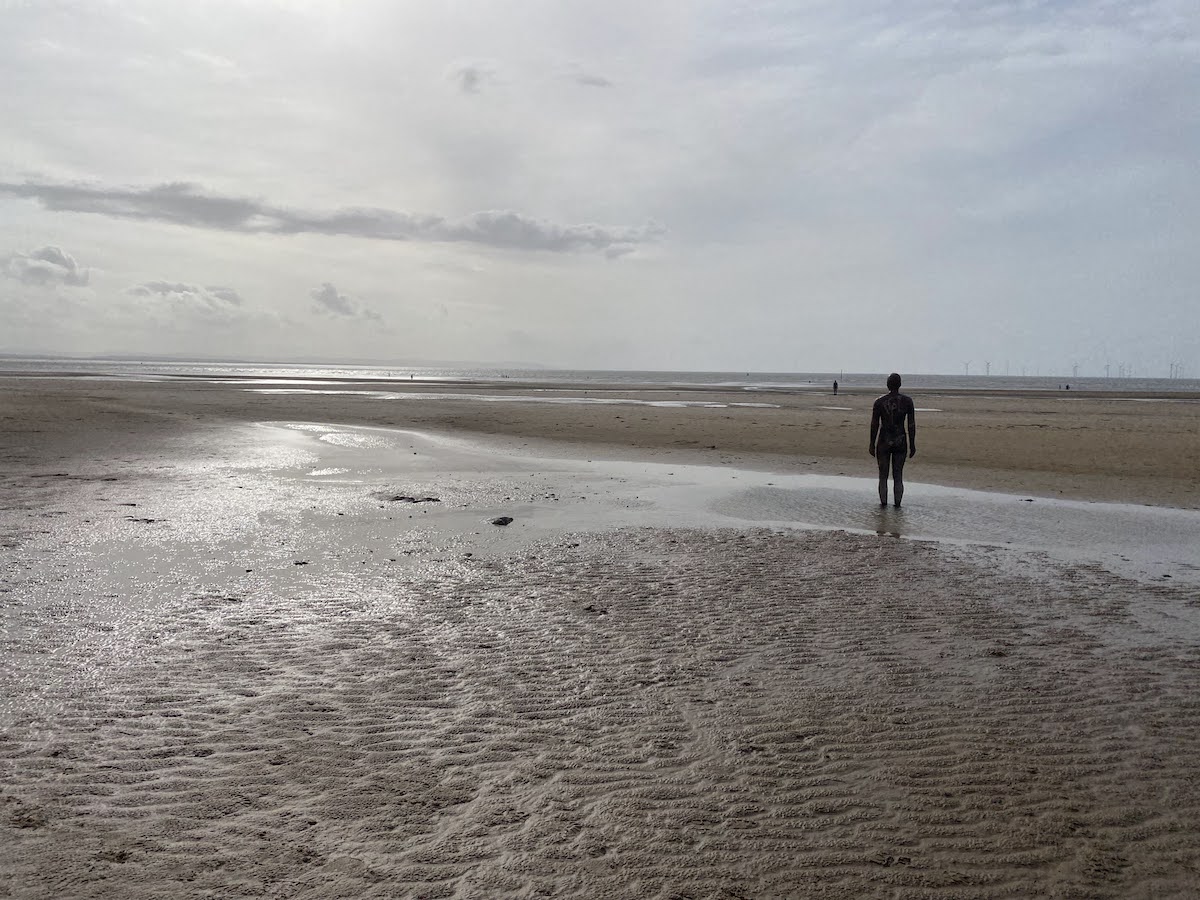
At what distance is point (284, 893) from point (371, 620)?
4.36 meters

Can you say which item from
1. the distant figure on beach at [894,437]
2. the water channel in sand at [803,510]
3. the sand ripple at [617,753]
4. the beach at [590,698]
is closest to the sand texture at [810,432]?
the water channel in sand at [803,510]

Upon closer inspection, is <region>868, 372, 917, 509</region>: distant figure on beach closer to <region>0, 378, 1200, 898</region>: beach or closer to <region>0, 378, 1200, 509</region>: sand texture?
<region>0, 378, 1200, 898</region>: beach

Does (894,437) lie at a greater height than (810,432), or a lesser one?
greater

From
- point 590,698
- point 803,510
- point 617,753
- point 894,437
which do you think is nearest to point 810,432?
point 894,437

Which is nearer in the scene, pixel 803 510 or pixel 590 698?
pixel 590 698

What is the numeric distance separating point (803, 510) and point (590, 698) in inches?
373

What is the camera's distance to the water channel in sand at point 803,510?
1231 centimetres

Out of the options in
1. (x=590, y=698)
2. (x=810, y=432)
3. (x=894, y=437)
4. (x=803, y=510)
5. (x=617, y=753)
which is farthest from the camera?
(x=810, y=432)

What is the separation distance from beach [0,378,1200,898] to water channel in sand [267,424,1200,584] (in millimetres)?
133

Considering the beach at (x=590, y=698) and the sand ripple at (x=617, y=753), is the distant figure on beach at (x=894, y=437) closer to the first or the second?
the beach at (x=590, y=698)

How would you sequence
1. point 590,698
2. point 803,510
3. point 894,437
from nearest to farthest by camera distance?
point 590,698, point 803,510, point 894,437

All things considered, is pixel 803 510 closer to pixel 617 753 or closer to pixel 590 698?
pixel 590 698

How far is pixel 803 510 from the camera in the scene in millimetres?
14992

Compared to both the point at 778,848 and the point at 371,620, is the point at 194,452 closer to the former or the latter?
the point at 371,620
